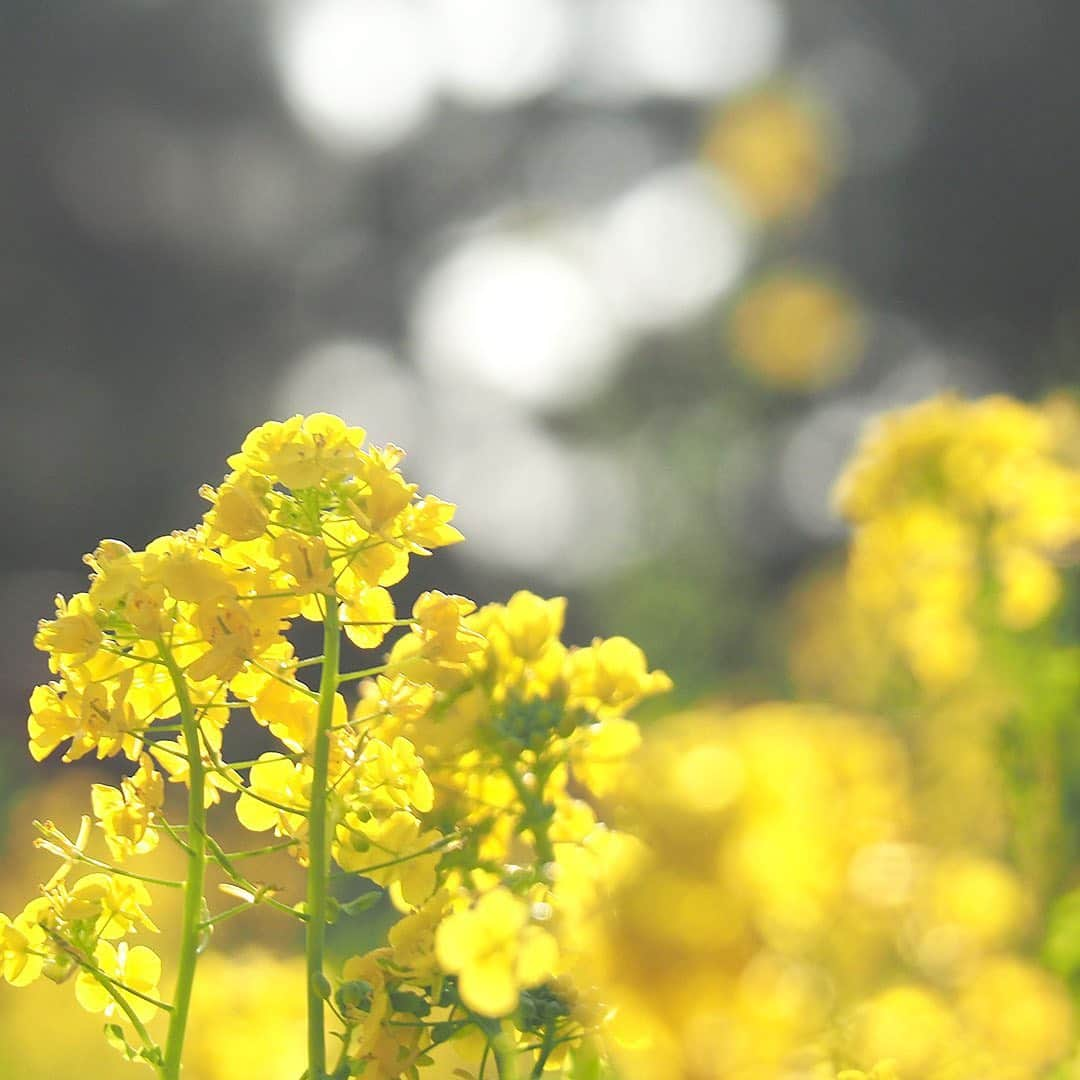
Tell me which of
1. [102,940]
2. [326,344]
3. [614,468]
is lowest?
[102,940]

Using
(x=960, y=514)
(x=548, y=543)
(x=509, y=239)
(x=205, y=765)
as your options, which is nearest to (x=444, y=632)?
(x=205, y=765)

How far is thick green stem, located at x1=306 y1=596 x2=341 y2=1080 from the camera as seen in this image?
2.73 feet

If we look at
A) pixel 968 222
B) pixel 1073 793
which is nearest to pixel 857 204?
pixel 968 222

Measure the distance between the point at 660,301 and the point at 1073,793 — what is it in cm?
700

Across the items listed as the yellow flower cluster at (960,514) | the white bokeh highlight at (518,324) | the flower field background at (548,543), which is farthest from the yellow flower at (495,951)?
the white bokeh highlight at (518,324)

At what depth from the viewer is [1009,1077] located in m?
0.85

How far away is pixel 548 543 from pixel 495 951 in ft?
21.9

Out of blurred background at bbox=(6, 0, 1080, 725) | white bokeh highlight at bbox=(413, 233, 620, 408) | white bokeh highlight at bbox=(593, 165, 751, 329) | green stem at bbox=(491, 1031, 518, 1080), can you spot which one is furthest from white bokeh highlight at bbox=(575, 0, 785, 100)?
green stem at bbox=(491, 1031, 518, 1080)

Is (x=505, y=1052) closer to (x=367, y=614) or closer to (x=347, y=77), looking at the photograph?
(x=367, y=614)

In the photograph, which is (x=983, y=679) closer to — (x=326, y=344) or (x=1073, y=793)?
(x=1073, y=793)

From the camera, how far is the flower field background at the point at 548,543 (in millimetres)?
738

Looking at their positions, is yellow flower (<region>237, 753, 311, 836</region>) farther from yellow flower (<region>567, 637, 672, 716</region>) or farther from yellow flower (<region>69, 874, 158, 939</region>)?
yellow flower (<region>567, 637, 672, 716</region>)

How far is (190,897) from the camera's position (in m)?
0.88

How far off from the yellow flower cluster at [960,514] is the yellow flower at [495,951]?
61.6 inches
